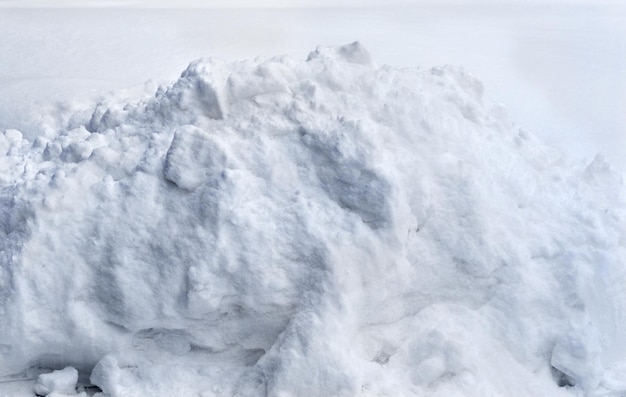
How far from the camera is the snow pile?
164 centimetres

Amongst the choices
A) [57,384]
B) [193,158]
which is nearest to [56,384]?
[57,384]

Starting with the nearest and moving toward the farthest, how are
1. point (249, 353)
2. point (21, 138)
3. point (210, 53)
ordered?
point (249, 353) < point (21, 138) < point (210, 53)

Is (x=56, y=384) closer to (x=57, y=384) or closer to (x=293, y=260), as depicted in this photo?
(x=57, y=384)

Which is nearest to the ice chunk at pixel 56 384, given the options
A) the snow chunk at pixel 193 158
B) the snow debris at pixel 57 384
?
the snow debris at pixel 57 384

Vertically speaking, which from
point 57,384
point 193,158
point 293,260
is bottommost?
point 57,384

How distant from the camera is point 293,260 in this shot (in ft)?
5.48

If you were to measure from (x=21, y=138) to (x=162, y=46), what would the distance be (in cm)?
135

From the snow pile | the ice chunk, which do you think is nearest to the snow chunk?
the snow pile

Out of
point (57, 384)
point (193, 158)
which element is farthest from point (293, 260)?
point (57, 384)

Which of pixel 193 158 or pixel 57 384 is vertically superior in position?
pixel 193 158

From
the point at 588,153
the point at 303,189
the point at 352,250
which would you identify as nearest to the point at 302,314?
the point at 352,250

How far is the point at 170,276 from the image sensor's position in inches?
65.1

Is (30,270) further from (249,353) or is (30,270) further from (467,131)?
(467,131)

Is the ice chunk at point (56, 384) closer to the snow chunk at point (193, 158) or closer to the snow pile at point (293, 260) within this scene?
the snow pile at point (293, 260)
